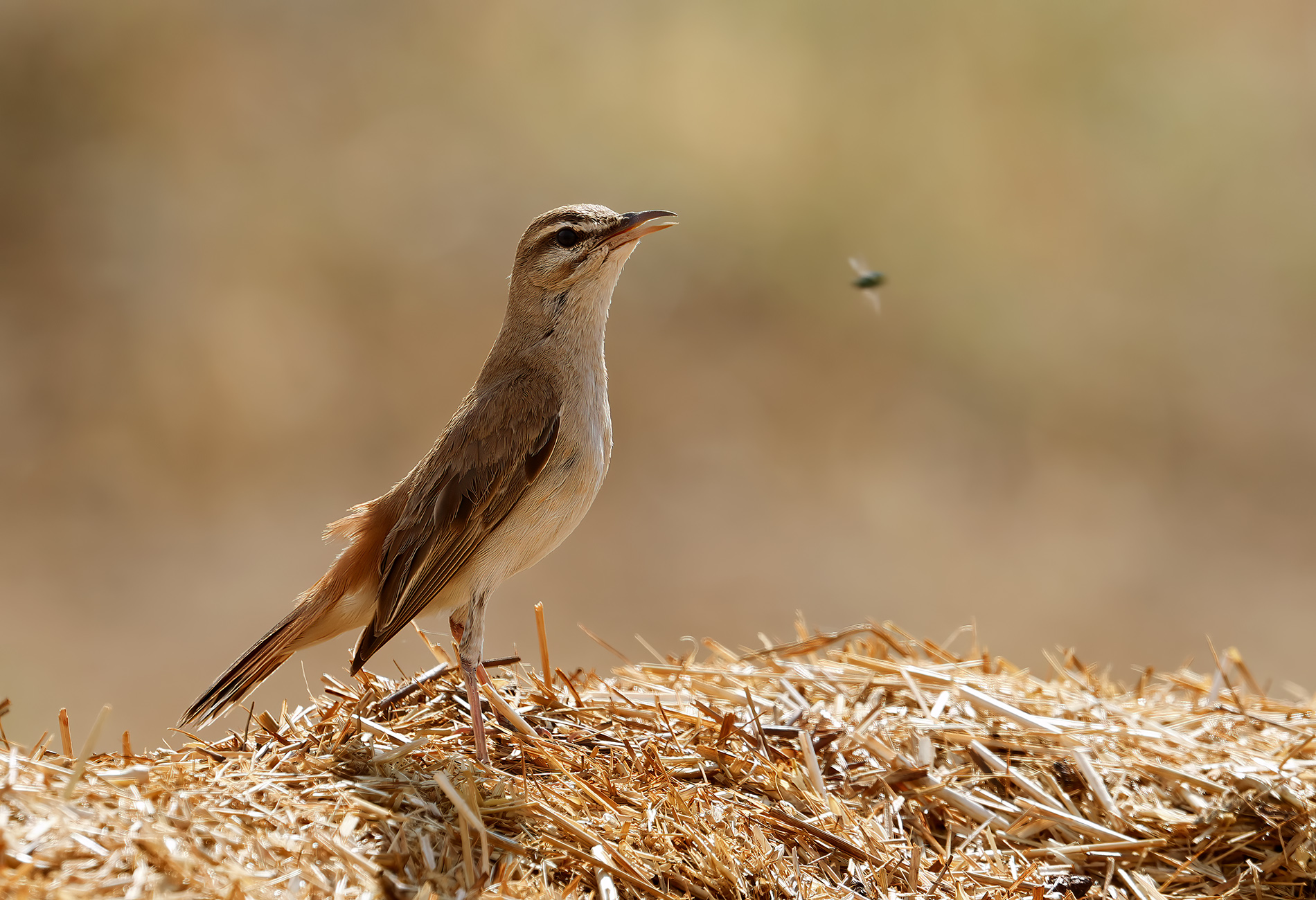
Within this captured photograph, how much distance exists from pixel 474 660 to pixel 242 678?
897mm

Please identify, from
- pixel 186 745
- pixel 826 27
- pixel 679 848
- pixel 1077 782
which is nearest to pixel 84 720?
pixel 186 745

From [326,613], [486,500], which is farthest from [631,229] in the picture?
[326,613]

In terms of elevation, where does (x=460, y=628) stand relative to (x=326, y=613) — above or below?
below

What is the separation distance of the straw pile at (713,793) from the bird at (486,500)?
28cm

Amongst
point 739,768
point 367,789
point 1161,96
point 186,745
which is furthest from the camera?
point 1161,96

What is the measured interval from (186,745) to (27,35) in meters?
11.1

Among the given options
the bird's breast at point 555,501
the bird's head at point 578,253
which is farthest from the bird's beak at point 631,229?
the bird's breast at point 555,501

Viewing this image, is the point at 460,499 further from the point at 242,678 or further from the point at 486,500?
the point at 242,678

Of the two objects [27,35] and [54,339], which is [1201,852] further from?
[27,35]

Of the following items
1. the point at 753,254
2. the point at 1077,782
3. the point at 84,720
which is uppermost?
the point at 753,254

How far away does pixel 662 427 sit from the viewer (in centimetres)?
1113

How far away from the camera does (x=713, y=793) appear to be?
3688 millimetres

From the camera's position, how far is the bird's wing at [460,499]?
423 cm

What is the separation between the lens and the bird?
4227 millimetres
